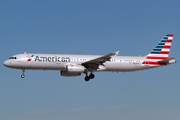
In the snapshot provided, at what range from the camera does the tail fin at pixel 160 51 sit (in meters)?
Result: 57.3

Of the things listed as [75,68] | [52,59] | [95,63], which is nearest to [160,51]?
[95,63]

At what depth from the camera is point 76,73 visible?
5600cm

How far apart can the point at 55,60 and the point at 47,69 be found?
2039mm

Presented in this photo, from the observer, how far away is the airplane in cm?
5084

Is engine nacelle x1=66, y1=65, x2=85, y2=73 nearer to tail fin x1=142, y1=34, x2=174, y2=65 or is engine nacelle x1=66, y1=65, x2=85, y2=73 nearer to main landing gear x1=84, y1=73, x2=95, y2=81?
main landing gear x1=84, y1=73, x2=95, y2=81

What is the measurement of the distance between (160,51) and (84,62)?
1615 centimetres

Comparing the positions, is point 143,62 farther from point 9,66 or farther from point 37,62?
point 9,66

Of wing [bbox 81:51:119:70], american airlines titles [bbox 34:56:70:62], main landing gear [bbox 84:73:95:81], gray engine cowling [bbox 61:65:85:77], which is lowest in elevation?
main landing gear [bbox 84:73:95:81]

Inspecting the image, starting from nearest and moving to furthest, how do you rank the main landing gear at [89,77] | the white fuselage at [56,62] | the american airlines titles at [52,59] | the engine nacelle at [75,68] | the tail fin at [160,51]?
the white fuselage at [56,62]
the american airlines titles at [52,59]
the engine nacelle at [75,68]
the main landing gear at [89,77]
the tail fin at [160,51]

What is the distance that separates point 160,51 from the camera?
59.4 m

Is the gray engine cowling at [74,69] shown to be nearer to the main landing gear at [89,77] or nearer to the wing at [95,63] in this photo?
the wing at [95,63]

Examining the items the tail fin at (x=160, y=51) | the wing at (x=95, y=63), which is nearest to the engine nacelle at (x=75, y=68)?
the wing at (x=95, y=63)

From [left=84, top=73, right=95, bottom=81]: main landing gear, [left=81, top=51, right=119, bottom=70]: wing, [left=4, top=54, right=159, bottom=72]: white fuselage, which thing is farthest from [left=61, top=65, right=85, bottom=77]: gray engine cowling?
[left=84, top=73, right=95, bottom=81]: main landing gear

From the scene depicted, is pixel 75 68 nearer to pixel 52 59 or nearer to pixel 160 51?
pixel 52 59
